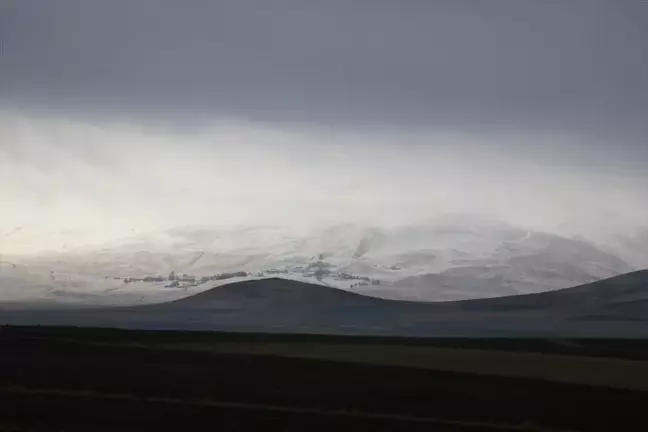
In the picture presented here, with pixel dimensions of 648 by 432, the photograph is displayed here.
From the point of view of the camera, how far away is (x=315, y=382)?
1.64 meters

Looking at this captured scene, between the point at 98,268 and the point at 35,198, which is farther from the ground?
the point at 35,198

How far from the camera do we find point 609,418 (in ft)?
5.08

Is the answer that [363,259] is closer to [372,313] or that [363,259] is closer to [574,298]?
[372,313]

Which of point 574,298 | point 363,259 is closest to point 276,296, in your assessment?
point 363,259

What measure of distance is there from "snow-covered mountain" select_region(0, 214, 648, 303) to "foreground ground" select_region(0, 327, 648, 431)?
230 mm

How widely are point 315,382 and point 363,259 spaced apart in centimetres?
46

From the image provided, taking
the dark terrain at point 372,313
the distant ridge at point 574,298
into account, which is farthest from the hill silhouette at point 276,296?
the distant ridge at point 574,298

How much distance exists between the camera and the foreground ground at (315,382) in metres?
1.56

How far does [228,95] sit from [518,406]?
118 centimetres

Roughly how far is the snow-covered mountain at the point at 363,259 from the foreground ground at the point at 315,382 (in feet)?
0.76

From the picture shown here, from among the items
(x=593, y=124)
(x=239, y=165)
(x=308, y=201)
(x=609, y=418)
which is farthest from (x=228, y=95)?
(x=609, y=418)

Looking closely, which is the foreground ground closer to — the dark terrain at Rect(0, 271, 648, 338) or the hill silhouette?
the dark terrain at Rect(0, 271, 648, 338)

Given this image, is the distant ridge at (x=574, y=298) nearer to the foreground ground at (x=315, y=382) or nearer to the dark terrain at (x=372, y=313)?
the dark terrain at (x=372, y=313)

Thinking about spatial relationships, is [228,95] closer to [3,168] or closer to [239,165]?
[239,165]
